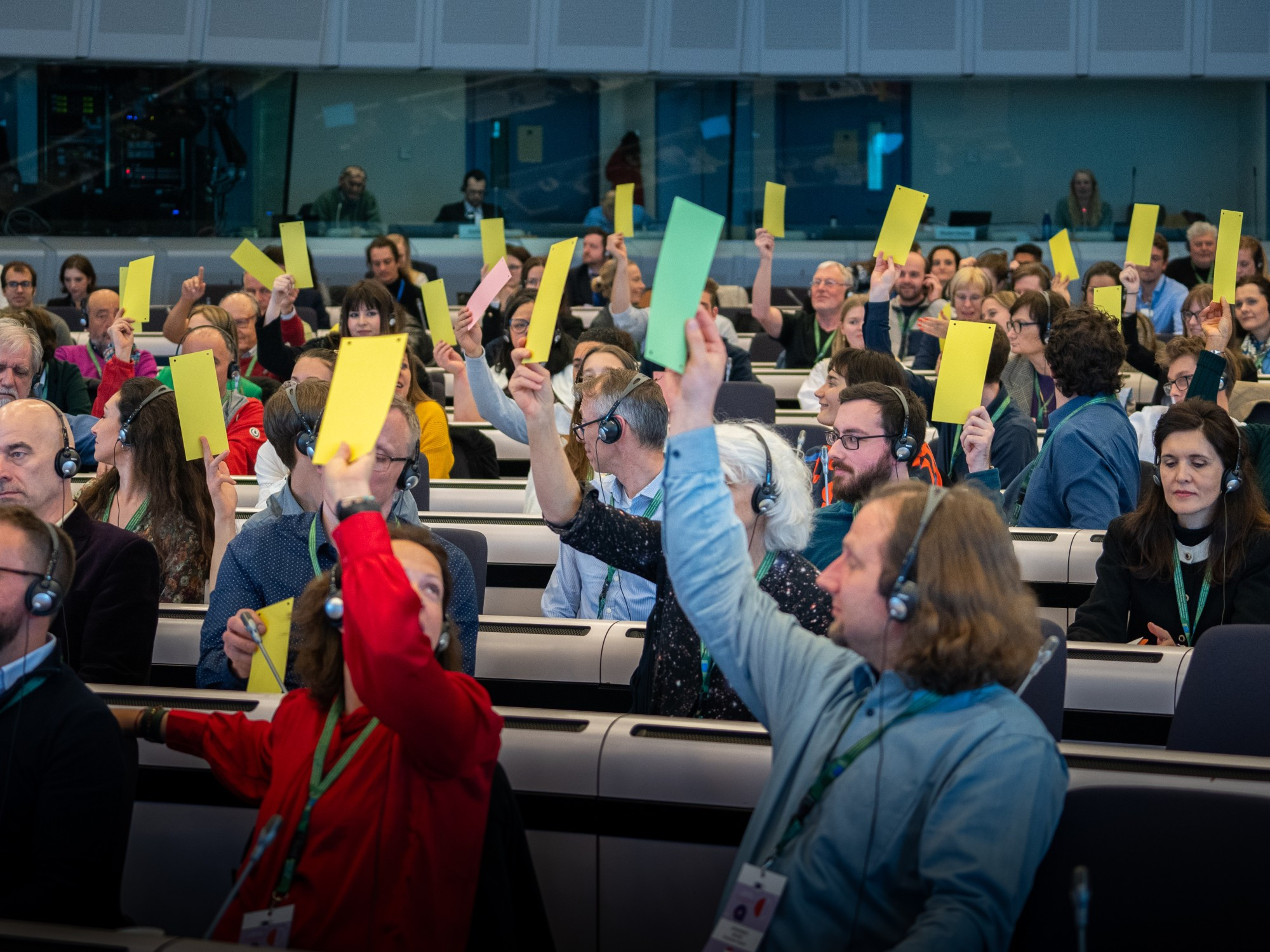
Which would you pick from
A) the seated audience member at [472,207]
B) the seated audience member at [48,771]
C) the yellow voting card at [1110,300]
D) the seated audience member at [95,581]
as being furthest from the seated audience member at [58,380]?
the seated audience member at [472,207]

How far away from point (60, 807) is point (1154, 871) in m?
1.52

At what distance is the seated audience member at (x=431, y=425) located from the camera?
481cm

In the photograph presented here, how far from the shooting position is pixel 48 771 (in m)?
1.90

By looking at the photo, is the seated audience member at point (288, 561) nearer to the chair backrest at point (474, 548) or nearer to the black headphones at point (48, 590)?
the chair backrest at point (474, 548)

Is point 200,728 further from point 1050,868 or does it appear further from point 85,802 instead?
point 1050,868

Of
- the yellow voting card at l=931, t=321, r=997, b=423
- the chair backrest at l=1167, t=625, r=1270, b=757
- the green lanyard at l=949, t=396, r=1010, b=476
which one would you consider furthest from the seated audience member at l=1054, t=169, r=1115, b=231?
the chair backrest at l=1167, t=625, r=1270, b=757

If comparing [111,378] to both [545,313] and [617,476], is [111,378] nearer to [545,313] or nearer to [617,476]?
[545,313]

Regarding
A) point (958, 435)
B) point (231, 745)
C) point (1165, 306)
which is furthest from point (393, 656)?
point (1165, 306)

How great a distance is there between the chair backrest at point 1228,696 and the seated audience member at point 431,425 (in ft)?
9.92

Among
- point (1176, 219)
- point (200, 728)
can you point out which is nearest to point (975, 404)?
point (200, 728)

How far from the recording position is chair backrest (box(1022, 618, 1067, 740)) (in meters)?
2.32

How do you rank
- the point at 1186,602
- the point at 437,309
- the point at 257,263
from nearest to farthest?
the point at 1186,602 → the point at 437,309 → the point at 257,263

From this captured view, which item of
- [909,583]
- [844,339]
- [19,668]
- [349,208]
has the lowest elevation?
[19,668]

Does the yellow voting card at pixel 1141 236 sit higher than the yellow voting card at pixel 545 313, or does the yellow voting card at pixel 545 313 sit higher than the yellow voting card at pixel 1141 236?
the yellow voting card at pixel 1141 236
